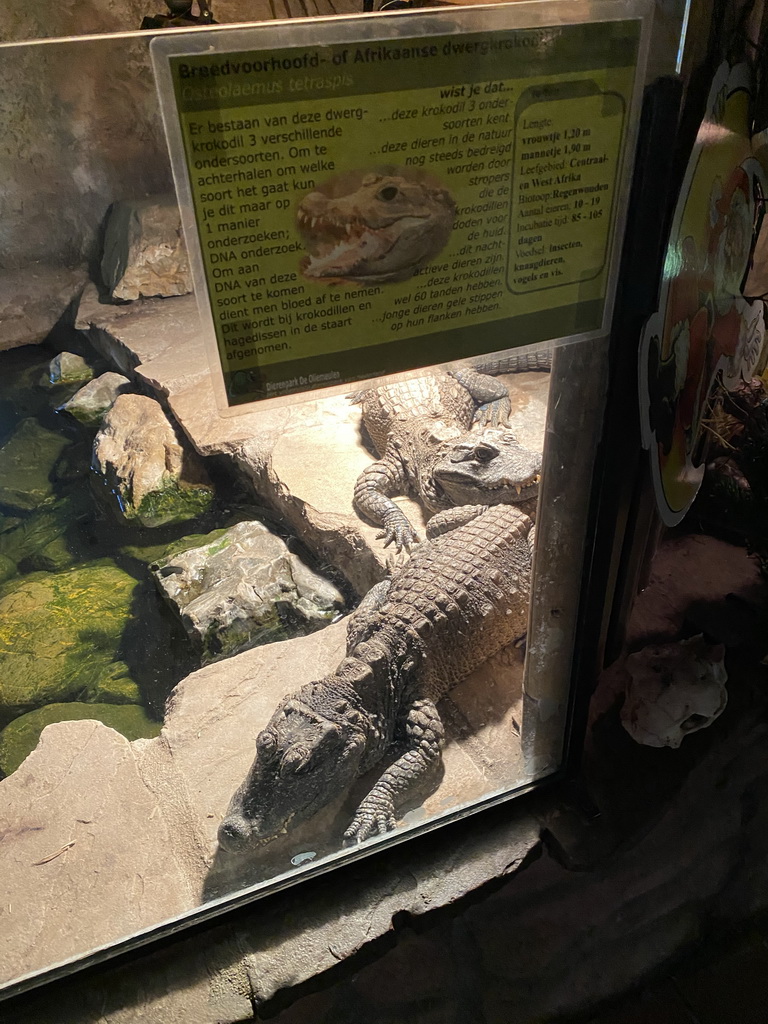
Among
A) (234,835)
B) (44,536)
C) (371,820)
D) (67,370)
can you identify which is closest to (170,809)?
(234,835)

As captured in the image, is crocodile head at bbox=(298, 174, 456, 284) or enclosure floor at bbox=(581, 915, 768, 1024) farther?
enclosure floor at bbox=(581, 915, 768, 1024)

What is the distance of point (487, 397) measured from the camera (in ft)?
8.38

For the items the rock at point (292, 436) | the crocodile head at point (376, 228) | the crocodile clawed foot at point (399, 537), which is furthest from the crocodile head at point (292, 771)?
the crocodile head at point (376, 228)

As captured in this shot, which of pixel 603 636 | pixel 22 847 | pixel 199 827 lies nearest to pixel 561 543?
pixel 603 636

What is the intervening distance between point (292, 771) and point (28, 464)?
1001 millimetres

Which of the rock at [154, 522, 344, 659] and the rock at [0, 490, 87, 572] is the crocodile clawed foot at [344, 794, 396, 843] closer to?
the rock at [154, 522, 344, 659]

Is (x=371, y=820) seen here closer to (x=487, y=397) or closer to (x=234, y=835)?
(x=234, y=835)

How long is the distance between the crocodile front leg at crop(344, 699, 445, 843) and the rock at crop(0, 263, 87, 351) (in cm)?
122

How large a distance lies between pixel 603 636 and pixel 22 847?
147cm

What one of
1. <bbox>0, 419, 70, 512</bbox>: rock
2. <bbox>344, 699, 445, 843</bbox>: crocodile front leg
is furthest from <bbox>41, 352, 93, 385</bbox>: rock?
<bbox>344, 699, 445, 843</bbox>: crocodile front leg

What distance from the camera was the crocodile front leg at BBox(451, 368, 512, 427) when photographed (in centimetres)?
228

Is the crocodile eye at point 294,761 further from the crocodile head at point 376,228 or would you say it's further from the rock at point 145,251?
the crocodile head at point 376,228

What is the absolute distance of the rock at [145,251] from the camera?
2.90 feet

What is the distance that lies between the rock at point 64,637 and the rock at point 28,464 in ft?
1.01
